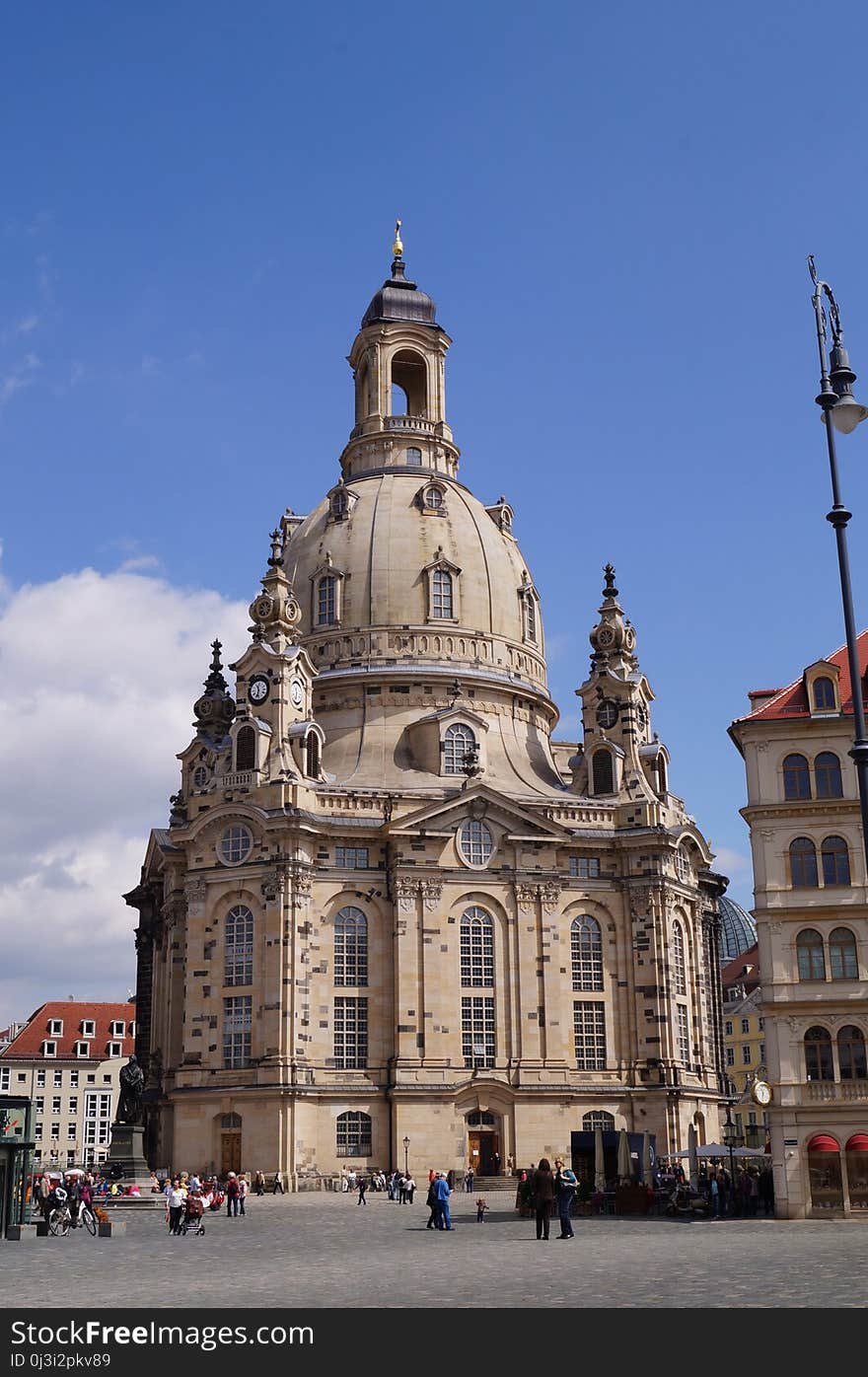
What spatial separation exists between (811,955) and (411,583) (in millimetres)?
41930

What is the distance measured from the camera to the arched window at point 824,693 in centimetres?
5309

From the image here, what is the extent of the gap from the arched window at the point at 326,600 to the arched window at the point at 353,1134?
89.8 feet

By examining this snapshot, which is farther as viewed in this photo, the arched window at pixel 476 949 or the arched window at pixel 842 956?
→ the arched window at pixel 476 949

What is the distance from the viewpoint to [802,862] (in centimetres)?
5222

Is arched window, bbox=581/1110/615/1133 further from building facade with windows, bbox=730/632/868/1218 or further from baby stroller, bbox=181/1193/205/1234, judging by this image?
baby stroller, bbox=181/1193/205/1234

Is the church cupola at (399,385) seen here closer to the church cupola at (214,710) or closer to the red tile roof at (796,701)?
the church cupola at (214,710)

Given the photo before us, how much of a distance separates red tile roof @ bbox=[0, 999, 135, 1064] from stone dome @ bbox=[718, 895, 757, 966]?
57725 millimetres

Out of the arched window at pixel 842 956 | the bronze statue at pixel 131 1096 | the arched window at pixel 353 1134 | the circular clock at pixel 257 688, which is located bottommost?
the arched window at pixel 353 1134

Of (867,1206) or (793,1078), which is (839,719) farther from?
(867,1206)

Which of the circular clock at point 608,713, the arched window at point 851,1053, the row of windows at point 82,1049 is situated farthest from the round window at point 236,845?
the row of windows at point 82,1049

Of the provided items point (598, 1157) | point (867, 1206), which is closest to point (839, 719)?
point (867, 1206)

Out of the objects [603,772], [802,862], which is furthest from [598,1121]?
[802,862]
